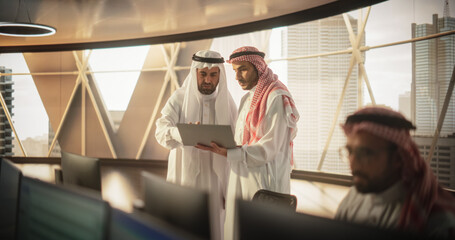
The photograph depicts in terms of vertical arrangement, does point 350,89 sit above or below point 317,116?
above

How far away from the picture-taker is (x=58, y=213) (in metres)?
1.08

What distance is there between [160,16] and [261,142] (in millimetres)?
5441

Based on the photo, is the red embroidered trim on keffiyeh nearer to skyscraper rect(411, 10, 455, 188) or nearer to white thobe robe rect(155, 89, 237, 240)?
white thobe robe rect(155, 89, 237, 240)

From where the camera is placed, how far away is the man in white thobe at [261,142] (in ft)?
8.27

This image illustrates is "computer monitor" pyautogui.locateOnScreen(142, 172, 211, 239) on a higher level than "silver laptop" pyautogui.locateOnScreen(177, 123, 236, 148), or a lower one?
lower

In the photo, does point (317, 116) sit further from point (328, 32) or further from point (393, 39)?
point (393, 39)

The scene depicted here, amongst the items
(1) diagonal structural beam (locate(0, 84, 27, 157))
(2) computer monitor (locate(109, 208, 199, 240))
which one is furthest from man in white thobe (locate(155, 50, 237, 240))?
(1) diagonal structural beam (locate(0, 84, 27, 157))

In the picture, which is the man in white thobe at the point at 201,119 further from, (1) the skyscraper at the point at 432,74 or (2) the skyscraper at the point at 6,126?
(2) the skyscraper at the point at 6,126

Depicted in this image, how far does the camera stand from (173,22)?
308 inches

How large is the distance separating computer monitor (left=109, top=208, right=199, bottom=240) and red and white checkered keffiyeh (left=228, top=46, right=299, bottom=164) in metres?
1.74

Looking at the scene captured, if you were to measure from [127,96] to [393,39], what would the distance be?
6819 millimetres

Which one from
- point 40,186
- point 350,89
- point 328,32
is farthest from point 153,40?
point 40,186

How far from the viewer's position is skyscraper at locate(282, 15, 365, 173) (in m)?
7.33

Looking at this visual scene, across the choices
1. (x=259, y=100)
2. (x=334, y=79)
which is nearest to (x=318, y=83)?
(x=334, y=79)
